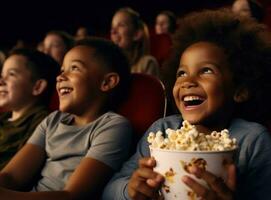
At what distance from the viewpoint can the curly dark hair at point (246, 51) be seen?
94 centimetres

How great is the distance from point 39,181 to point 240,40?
560 millimetres

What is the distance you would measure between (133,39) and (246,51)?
157 cm

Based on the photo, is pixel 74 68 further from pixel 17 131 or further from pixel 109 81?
pixel 17 131

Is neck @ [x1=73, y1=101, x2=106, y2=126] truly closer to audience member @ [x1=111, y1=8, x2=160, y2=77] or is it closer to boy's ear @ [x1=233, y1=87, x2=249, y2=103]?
boy's ear @ [x1=233, y1=87, x2=249, y2=103]

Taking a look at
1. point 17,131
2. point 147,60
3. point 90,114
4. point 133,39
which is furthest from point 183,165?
point 133,39

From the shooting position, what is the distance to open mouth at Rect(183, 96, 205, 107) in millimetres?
885

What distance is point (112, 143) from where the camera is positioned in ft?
3.43

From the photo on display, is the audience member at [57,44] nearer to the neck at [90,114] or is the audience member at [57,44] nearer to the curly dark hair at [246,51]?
the neck at [90,114]

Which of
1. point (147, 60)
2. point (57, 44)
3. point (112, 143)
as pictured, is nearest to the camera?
point (112, 143)

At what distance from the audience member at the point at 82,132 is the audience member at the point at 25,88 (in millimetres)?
193

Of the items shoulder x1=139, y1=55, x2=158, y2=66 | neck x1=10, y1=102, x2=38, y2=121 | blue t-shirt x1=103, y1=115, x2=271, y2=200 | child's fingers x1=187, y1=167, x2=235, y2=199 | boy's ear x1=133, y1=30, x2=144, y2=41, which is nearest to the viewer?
child's fingers x1=187, y1=167, x2=235, y2=199

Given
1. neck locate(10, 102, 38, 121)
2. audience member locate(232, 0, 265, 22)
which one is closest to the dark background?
audience member locate(232, 0, 265, 22)

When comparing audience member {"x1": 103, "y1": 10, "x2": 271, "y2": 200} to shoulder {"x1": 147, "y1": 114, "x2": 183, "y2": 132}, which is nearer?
audience member {"x1": 103, "y1": 10, "x2": 271, "y2": 200}

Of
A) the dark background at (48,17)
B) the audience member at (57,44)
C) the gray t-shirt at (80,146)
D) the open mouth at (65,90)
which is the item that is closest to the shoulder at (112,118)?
the gray t-shirt at (80,146)
